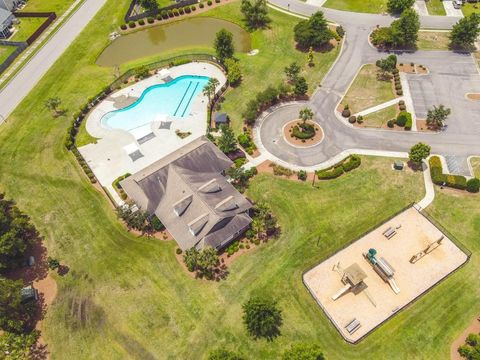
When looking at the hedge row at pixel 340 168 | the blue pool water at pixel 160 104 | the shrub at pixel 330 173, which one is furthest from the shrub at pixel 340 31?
the shrub at pixel 330 173

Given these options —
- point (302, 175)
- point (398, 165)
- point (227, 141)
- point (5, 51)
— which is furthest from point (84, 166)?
point (398, 165)

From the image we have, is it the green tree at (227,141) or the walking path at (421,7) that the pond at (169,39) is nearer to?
the green tree at (227,141)

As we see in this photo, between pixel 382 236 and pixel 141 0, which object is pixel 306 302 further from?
pixel 141 0

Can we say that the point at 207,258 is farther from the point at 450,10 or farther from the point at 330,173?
the point at 450,10

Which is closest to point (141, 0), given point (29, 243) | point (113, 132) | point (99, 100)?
point (99, 100)

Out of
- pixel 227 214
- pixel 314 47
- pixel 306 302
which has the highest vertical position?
pixel 314 47

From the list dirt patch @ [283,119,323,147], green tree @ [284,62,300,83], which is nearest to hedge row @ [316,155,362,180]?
dirt patch @ [283,119,323,147]

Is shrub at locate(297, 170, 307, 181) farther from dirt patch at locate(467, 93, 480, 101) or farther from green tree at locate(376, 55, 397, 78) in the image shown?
dirt patch at locate(467, 93, 480, 101)
